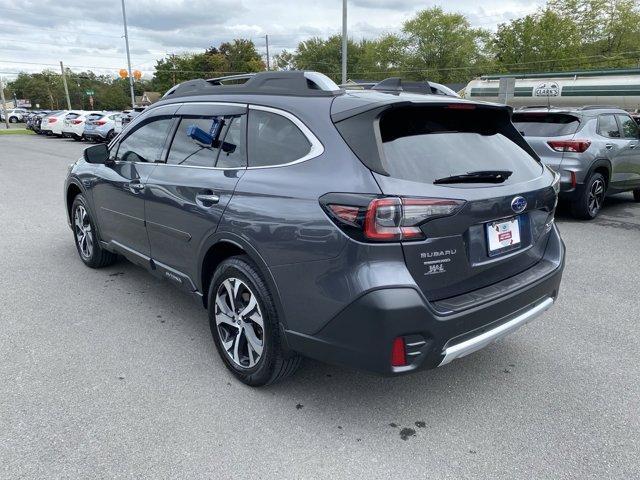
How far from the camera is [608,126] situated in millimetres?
8008

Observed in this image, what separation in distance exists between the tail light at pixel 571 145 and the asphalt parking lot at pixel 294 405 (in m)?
3.59

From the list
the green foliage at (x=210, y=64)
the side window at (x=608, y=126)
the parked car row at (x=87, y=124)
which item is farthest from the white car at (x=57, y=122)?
the green foliage at (x=210, y=64)

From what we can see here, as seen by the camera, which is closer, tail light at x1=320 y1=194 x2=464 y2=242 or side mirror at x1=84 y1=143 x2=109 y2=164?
tail light at x1=320 y1=194 x2=464 y2=242

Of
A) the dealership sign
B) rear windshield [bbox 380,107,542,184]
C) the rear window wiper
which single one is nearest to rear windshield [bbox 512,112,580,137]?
rear windshield [bbox 380,107,542,184]

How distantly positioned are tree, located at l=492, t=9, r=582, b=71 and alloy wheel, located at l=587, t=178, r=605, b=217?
55453 mm

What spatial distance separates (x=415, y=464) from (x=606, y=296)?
3058 mm

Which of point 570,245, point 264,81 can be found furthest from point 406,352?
point 570,245

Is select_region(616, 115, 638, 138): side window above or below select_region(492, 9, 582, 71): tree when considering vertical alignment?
below

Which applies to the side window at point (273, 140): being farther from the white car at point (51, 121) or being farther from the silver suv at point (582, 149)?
the white car at point (51, 121)

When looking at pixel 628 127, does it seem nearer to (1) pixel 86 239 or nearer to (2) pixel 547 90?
(1) pixel 86 239

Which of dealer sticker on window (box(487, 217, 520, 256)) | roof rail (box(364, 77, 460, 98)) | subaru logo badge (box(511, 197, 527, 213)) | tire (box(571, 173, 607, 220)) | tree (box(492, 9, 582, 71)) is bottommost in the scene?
tire (box(571, 173, 607, 220))

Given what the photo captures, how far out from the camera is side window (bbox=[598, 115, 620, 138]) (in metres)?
7.81

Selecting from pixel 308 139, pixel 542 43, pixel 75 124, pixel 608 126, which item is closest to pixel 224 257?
pixel 308 139

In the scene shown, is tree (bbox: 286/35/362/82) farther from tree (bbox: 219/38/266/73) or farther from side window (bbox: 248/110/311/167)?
side window (bbox: 248/110/311/167)
